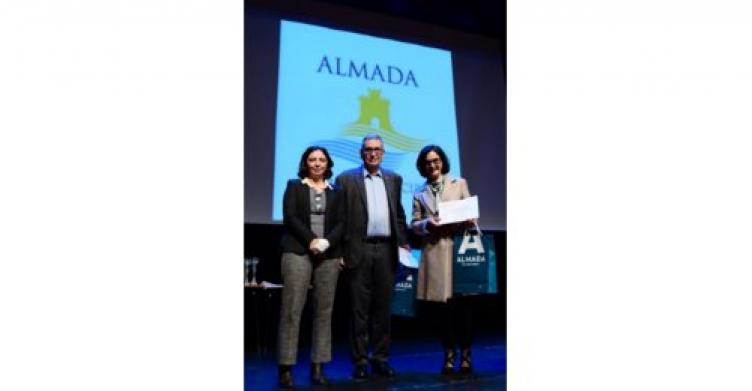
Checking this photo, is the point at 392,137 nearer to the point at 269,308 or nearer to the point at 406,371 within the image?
the point at 269,308

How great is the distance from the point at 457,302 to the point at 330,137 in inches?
62.6

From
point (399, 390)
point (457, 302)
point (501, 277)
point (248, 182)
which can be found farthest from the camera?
point (501, 277)

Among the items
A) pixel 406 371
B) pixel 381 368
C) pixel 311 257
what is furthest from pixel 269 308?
pixel 311 257

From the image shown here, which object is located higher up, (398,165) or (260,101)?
Answer: (260,101)

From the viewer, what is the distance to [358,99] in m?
5.14

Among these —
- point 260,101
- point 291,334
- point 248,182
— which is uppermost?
point 260,101

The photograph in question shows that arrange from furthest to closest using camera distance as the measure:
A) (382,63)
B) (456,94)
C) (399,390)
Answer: (456,94)
(382,63)
(399,390)

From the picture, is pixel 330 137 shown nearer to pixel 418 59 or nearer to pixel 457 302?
pixel 418 59

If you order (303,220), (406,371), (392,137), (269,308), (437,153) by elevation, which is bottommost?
(406,371)

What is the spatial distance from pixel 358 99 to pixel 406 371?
1890mm

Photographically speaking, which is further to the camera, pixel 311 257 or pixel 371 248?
pixel 371 248

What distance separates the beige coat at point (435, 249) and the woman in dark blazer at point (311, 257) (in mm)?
463

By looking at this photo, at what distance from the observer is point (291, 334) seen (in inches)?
138

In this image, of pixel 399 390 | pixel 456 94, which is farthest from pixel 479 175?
pixel 399 390
